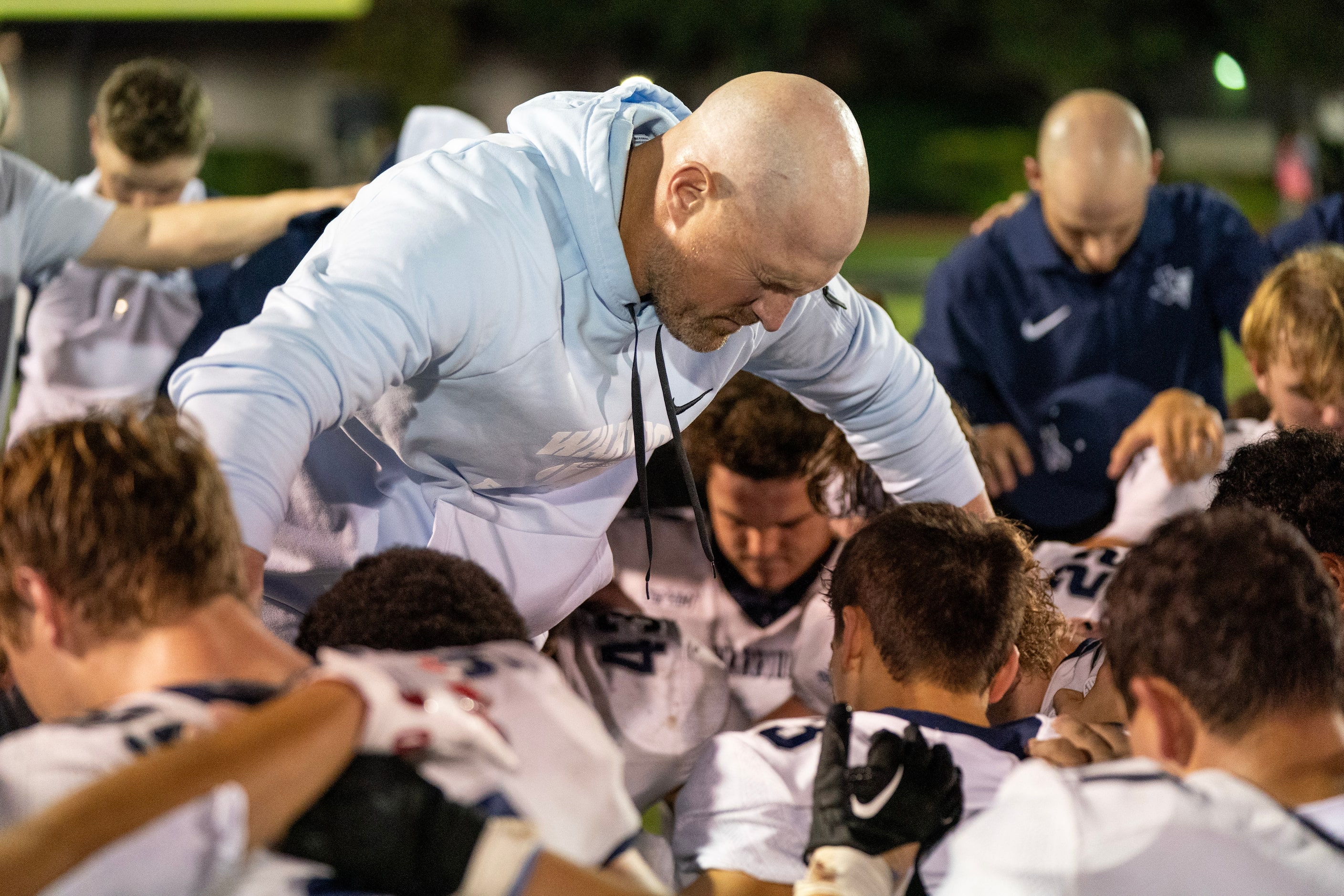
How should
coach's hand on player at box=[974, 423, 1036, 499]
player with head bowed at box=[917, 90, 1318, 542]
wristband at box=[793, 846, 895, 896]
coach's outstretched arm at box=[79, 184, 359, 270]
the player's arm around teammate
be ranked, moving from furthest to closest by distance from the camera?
1. player with head bowed at box=[917, 90, 1318, 542]
2. coach's hand on player at box=[974, 423, 1036, 499]
3. coach's outstretched arm at box=[79, 184, 359, 270]
4. wristband at box=[793, 846, 895, 896]
5. the player's arm around teammate

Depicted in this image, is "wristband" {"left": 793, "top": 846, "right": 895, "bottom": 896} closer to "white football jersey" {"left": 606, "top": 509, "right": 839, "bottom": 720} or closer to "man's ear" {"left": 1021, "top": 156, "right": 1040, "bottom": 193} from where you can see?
"white football jersey" {"left": 606, "top": 509, "right": 839, "bottom": 720}

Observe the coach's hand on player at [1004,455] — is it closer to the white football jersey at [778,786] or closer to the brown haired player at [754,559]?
the brown haired player at [754,559]

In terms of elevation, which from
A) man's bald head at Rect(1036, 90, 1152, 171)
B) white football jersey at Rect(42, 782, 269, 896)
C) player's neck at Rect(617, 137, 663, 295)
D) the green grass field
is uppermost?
man's bald head at Rect(1036, 90, 1152, 171)

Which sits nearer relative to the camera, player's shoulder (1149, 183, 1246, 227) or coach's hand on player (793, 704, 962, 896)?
coach's hand on player (793, 704, 962, 896)

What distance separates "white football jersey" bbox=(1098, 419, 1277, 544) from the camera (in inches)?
127

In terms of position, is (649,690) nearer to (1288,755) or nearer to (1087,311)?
(1288,755)

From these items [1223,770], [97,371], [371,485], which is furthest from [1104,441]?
[97,371]

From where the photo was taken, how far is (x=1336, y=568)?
2166 mm

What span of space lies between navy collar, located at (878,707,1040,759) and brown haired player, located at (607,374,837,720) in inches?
42.0

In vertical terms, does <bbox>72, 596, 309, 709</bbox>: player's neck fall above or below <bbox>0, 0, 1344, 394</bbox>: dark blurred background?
below

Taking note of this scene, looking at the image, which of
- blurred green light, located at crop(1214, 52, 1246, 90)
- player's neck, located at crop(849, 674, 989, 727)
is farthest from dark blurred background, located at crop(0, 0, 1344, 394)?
player's neck, located at crop(849, 674, 989, 727)

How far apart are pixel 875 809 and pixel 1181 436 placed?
69.8 inches

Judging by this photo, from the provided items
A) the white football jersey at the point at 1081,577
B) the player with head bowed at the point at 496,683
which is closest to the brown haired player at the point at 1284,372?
the white football jersey at the point at 1081,577

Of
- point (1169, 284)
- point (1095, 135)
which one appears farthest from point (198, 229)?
point (1169, 284)
